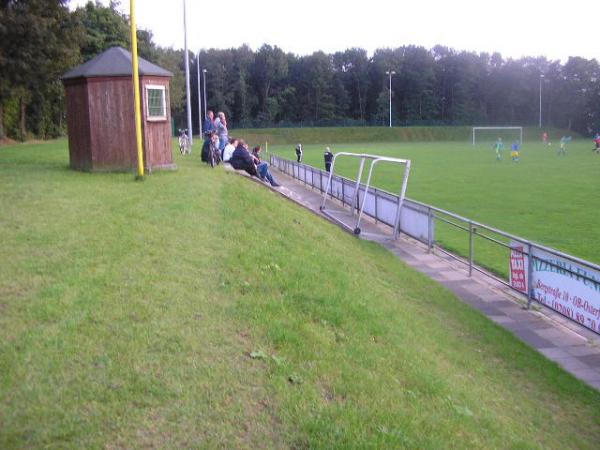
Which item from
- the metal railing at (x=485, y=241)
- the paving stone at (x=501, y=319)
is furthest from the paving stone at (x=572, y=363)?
the paving stone at (x=501, y=319)

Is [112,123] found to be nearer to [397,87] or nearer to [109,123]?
[109,123]

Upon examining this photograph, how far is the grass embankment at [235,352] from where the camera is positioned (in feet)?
14.2

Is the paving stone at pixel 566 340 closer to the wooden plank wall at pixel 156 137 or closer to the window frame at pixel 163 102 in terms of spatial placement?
the wooden plank wall at pixel 156 137

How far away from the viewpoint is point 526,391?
22.7 feet

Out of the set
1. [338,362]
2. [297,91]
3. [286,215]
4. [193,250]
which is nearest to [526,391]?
[338,362]

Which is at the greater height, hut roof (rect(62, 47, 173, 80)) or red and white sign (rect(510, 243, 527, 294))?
hut roof (rect(62, 47, 173, 80))

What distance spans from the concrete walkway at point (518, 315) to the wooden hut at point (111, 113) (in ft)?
21.8

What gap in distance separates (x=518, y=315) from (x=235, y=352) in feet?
19.4

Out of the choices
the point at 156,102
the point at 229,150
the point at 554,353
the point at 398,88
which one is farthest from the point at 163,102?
the point at 398,88

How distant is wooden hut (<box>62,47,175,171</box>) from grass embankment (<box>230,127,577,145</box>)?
69.2 metres

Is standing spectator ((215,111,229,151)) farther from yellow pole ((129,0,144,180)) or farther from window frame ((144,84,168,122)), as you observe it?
yellow pole ((129,0,144,180))

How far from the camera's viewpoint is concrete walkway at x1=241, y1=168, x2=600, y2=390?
8.18 meters

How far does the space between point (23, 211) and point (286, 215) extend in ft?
16.4

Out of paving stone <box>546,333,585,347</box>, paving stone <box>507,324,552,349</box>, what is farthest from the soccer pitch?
paving stone <box>546,333,585,347</box>
